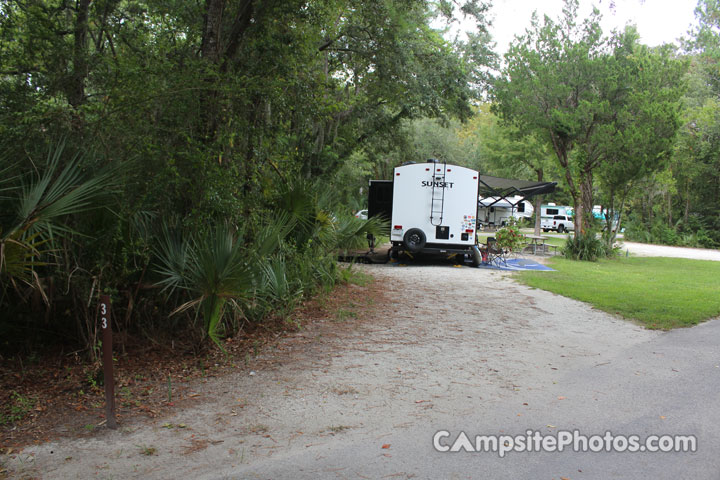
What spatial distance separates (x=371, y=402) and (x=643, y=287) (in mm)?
9536

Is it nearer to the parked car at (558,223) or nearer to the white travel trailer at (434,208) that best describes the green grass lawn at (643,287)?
the white travel trailer at (434,208)

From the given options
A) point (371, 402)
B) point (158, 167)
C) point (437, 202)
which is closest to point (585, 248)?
point (437, 202)

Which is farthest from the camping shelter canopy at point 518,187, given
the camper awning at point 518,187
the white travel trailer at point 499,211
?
the white travel trailer at point 499,211

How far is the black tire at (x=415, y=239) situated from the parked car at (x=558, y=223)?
3288 cm

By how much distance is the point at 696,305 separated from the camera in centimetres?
977

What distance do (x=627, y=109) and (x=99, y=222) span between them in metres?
18.4

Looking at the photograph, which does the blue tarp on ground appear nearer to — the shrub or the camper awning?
the shrub

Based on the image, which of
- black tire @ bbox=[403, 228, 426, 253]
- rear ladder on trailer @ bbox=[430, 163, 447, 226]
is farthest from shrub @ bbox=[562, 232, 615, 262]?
black tire @ bbox=[403, 228, 426, 253]

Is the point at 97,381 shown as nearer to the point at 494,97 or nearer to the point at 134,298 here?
the point at 134,298

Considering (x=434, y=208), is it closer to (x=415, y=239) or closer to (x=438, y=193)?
(x=438, y=193)

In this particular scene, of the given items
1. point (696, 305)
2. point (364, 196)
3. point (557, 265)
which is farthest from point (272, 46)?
point (364, 196)

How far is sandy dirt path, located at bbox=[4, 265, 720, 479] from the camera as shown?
3.74 metres

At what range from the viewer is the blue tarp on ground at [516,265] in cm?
1596

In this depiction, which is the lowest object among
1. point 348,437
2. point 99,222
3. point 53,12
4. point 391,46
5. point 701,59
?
point 348,437
